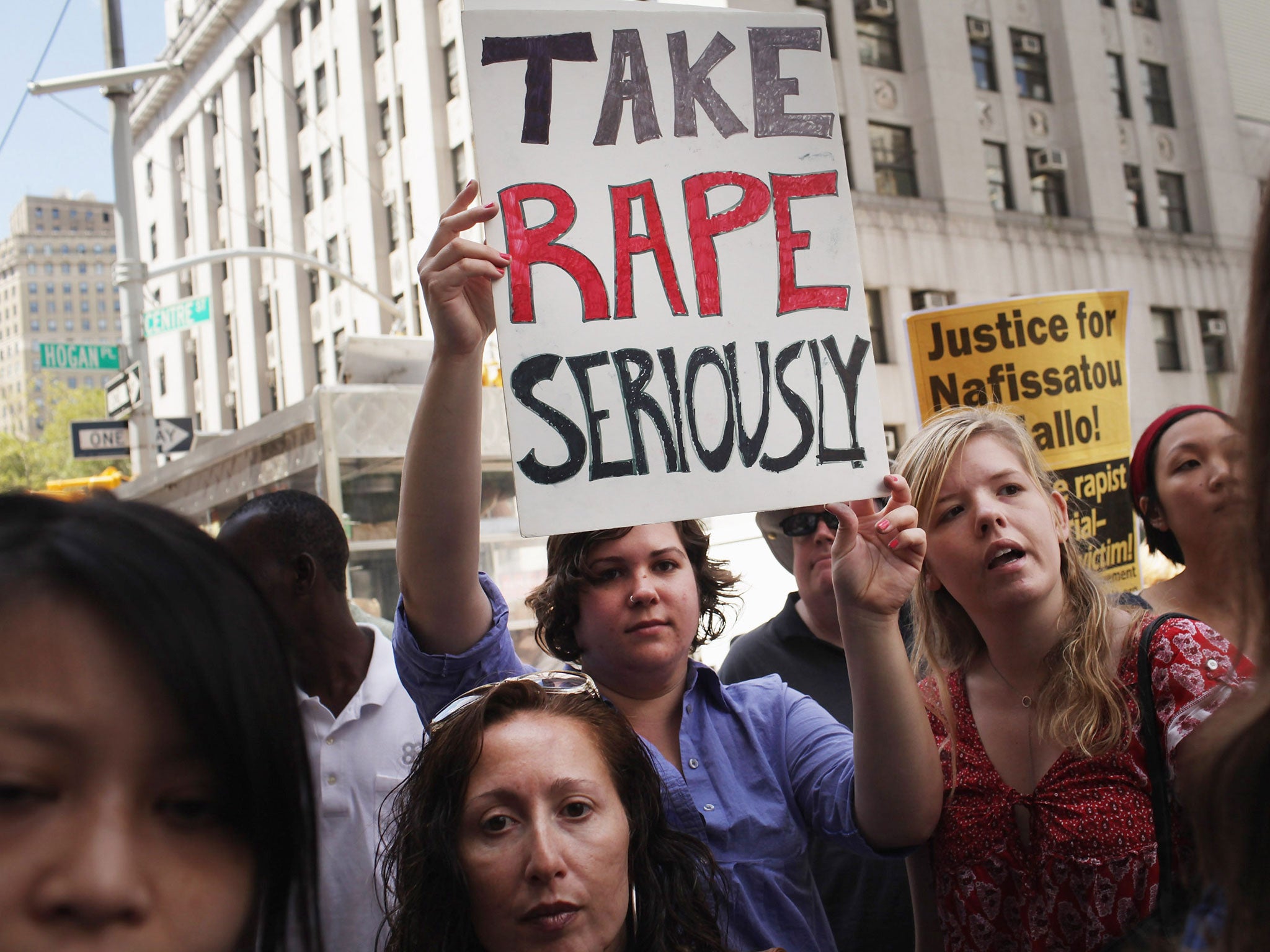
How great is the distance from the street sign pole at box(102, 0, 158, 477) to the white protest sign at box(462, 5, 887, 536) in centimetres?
1030

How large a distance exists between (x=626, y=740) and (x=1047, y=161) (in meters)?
22.3

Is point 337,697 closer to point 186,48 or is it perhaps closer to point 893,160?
point 893,160

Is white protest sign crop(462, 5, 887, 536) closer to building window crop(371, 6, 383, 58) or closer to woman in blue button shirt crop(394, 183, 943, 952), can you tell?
woman in blue button shirt crop(394, 183, 943, 952)

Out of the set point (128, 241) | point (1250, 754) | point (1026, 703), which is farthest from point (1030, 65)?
point (1250, 754)

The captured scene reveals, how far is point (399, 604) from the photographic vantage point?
83.4 inches

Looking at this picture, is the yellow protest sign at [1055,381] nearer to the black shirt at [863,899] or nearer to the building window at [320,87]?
the black shirt at [863,899]

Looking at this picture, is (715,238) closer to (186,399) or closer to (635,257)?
(635,257)

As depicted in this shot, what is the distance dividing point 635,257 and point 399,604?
79 cm

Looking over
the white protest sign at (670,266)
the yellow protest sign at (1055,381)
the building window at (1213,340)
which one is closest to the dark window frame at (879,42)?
the building window at (1213,340)

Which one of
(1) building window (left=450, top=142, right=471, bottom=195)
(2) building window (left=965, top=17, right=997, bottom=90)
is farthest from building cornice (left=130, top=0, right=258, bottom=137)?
(2) building window (left=965, top=17, right=997, bottom=90)

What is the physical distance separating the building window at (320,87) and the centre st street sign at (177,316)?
17.5m

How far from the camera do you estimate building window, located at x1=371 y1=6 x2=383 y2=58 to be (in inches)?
995

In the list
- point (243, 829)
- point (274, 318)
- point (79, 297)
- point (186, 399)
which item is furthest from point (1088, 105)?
point (79, 297)

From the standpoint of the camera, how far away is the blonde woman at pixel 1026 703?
182 cm
